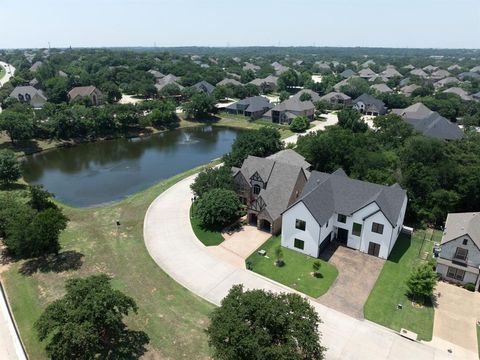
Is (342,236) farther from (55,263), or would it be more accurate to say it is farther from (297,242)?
(55,263)

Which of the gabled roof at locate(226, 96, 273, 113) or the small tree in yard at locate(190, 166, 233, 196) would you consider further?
the gabled roof at locate(226, 96, 273, 113)

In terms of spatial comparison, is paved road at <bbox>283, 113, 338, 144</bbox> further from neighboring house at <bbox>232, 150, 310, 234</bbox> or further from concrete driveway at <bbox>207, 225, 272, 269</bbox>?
concrete driveway at <bbox>207, 225, 272, 269</bbox>

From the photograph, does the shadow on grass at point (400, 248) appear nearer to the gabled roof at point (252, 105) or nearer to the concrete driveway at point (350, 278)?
the concrete driveway at point (350, 278)

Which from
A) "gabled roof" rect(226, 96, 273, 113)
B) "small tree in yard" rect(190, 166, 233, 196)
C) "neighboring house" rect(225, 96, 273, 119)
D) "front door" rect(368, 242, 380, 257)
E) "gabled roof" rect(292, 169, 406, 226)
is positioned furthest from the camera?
"gabled roof" rect(226, 96, 273, 113)

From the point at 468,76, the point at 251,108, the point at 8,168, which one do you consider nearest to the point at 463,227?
the point at 8,168

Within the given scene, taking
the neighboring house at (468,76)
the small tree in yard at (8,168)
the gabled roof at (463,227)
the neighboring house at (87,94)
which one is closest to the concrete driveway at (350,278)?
the gabled roof at (463,227)

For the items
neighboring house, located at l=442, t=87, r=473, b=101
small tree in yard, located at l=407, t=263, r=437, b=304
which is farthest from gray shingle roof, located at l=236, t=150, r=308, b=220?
neighboring house, located at l=442, t=87, r=473, b=101
